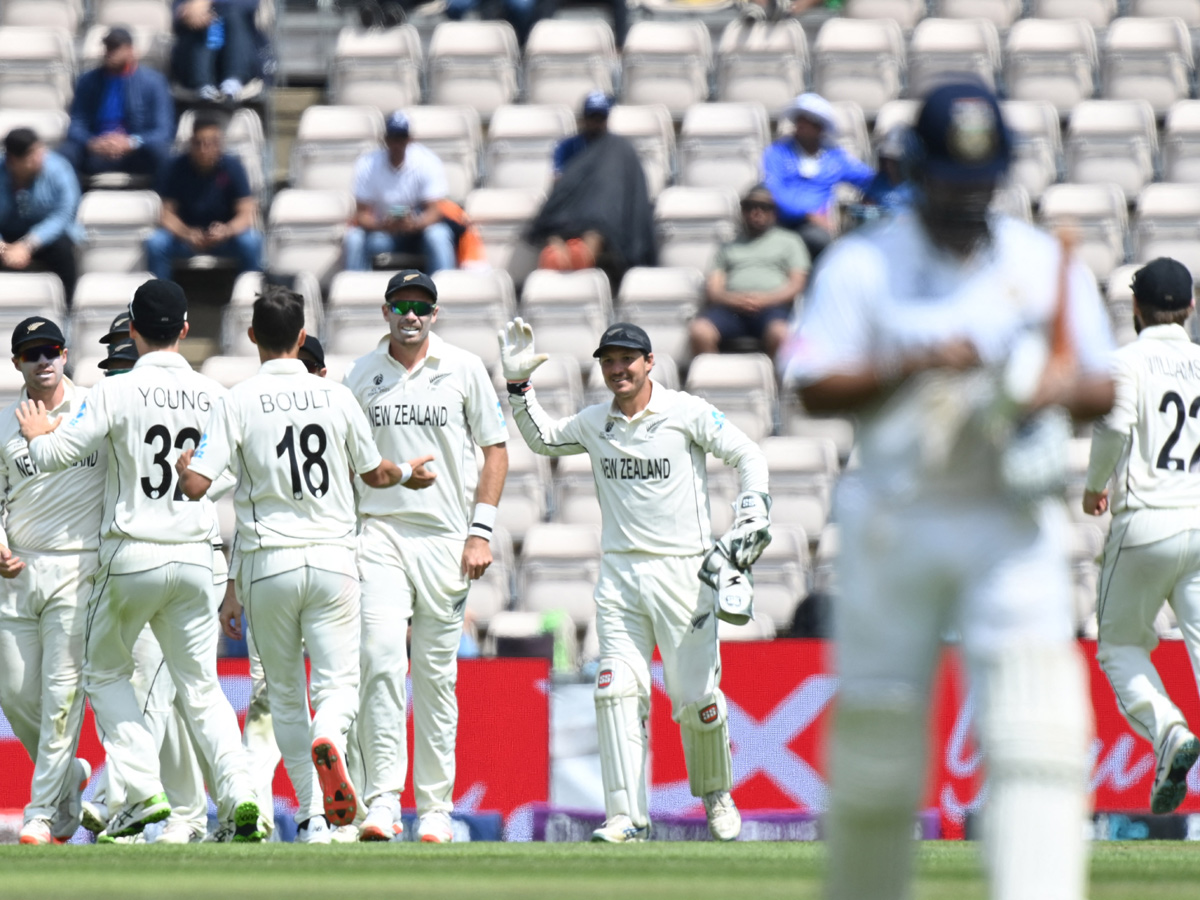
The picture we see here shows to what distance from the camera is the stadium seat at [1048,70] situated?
14742 mm

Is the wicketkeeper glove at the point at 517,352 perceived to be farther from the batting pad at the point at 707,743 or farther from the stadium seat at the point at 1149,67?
the stadium seat at the point at 1149,67

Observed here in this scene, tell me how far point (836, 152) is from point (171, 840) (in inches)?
→ 270

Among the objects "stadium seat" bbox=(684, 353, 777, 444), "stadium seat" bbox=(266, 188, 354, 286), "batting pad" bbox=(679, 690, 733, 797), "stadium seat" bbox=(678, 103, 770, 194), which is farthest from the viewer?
"stadium seat" bbox=(678, 103, 770, 194)

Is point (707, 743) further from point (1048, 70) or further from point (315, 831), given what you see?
point (1048, 70)

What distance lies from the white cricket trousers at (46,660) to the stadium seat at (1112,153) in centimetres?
831

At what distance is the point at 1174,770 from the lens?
830 cm

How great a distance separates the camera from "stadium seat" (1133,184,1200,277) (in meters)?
13.4

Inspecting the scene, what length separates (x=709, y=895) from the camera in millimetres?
5793

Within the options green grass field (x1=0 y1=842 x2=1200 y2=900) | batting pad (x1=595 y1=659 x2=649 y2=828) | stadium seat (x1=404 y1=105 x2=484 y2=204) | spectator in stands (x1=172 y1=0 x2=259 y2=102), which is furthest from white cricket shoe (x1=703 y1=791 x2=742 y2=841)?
spectator in stands (x1=172 y1=0 x2=259 y2=102)

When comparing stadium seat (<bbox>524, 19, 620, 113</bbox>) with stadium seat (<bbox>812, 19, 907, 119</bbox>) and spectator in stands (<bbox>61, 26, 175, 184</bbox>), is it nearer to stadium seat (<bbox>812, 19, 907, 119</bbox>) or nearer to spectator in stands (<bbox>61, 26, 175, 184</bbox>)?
stadium seat (<bbox>812, 19, 907, 119</bbox>)

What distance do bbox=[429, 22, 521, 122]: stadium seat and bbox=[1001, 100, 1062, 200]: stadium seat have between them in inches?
152

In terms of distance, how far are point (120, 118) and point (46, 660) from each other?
6.90m

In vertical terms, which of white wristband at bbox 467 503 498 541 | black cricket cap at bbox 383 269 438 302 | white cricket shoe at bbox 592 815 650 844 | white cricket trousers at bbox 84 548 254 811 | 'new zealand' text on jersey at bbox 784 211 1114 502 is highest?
black cricket cap at bbox 383 269 438 302

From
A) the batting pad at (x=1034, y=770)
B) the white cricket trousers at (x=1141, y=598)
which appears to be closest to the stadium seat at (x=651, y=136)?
the white cricket trousers at (x=1141, y=598)
